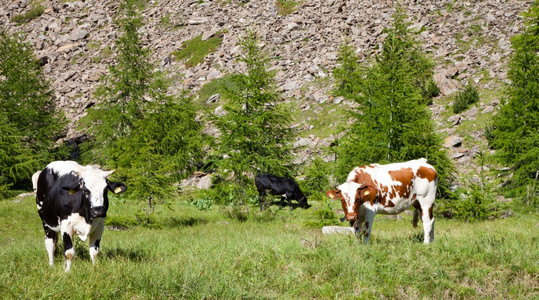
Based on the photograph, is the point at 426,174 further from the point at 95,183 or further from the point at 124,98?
the point at 124,98

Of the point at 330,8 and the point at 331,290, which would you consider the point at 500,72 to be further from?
the point at 331,290

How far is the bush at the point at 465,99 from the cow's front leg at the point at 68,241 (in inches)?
1215

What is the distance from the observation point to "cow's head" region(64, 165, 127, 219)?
19.5ft

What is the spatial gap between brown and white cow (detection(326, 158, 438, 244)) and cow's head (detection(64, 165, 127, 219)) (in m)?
4.47

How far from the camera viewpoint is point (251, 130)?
57.8 ft

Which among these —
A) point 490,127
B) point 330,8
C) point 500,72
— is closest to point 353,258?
point 490,127

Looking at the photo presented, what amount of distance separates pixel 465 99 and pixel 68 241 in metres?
31.6

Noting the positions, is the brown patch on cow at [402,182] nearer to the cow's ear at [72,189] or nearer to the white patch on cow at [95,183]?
the white patch on cow at [95,183]

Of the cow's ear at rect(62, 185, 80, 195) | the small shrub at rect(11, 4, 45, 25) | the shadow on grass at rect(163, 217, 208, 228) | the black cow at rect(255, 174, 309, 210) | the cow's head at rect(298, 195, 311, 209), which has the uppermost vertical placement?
the small shrub at rect(11, 4, 45, 25)

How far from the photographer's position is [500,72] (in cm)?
3353

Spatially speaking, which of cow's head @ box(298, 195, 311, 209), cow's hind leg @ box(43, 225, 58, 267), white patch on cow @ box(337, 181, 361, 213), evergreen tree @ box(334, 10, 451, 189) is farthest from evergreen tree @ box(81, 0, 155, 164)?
white patch on cow @ box(337, 181, 361, 213)

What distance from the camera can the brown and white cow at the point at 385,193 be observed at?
8.13m

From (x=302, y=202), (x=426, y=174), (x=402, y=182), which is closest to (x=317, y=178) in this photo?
(x=302, y=202)

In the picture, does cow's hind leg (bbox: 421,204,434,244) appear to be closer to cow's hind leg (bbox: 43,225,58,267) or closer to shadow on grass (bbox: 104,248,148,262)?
shadow on grass (bbox: 104,248,148,262)
